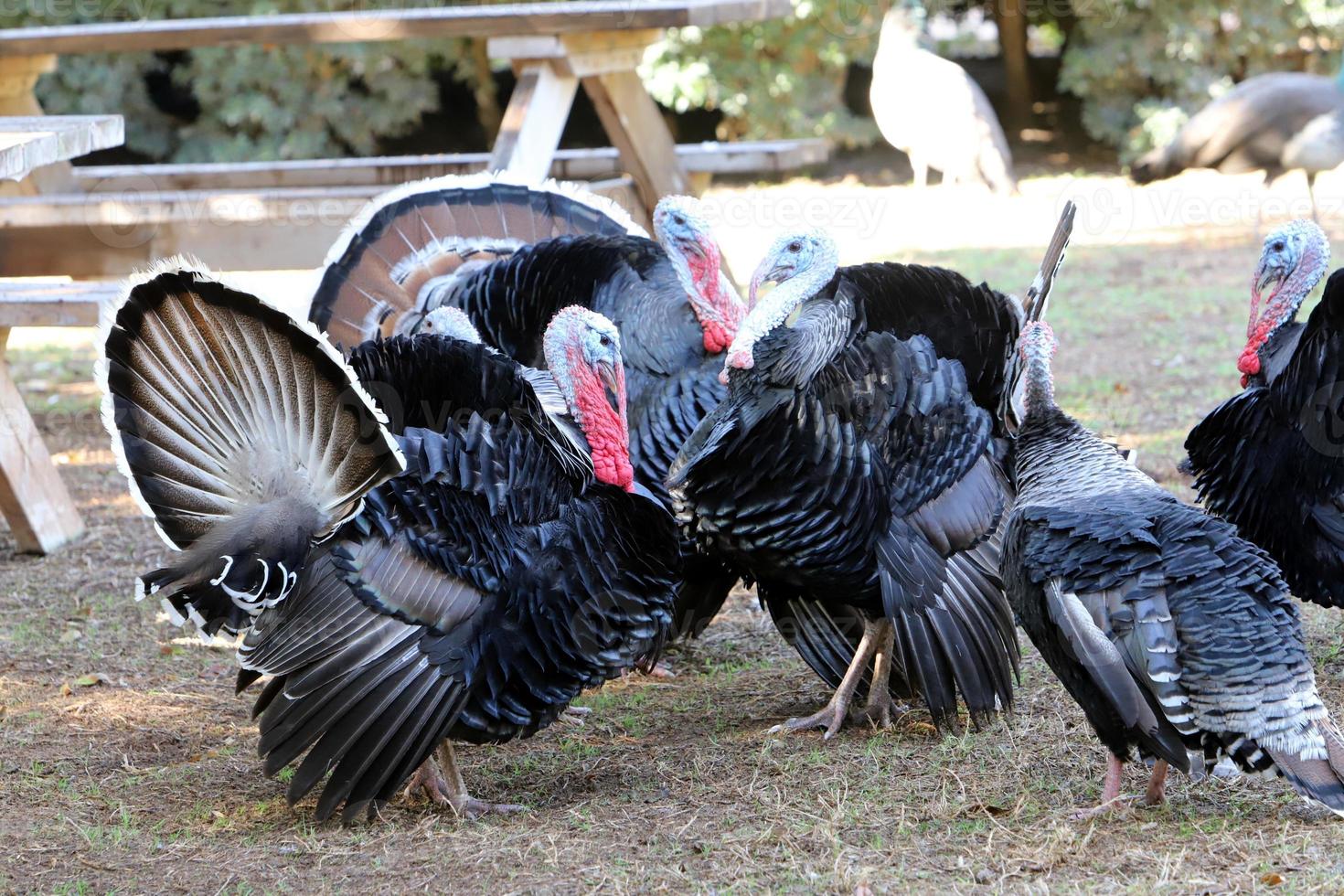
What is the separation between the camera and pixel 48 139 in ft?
14.5

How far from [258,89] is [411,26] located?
20.9 feet

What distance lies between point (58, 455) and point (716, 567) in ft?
13.0

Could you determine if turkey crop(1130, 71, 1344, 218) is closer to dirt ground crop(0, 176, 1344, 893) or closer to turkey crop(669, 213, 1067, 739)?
dirt ground crop(0, 176, 1344, 893)

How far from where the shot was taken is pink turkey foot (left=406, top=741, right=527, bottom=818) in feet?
11.2

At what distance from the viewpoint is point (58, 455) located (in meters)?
6.67

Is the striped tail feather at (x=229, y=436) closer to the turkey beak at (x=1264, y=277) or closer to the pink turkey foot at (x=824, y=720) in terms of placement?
the pink turkey foot at (x=824, y=720)

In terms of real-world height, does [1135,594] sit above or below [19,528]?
above

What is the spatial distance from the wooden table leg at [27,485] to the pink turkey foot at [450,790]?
252cm

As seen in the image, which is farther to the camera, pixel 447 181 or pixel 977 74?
pixel 977 74

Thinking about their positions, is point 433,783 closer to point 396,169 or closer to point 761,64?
point 396,169

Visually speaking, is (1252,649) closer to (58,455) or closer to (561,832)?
(561,832)

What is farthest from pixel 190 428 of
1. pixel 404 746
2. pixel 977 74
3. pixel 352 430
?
Result: pixel 977 74

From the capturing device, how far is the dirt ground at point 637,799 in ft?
9.75

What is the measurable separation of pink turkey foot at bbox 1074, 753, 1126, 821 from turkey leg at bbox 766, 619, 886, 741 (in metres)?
0.81
